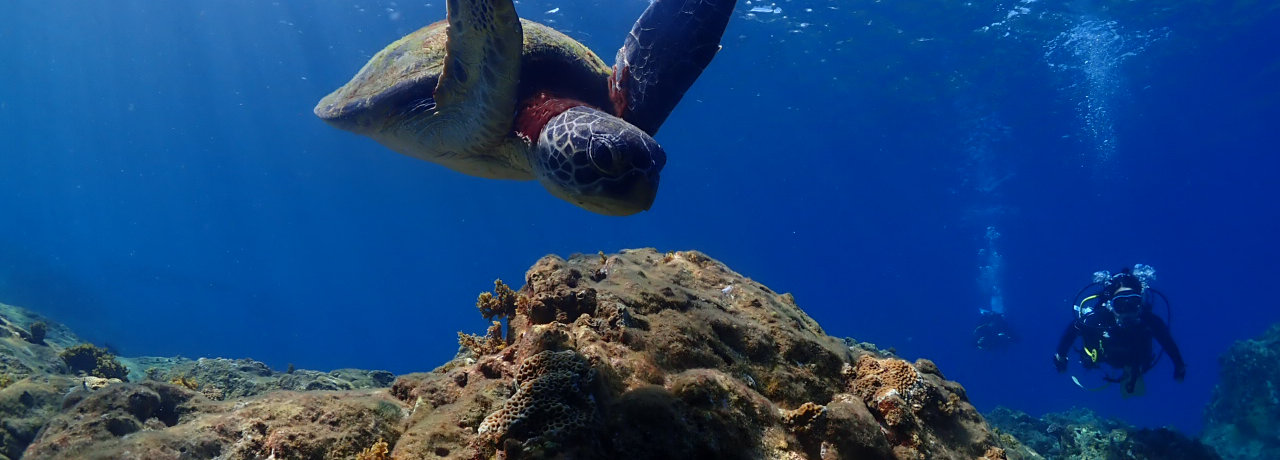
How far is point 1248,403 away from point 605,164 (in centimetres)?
1836

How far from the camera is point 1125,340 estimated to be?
869cm

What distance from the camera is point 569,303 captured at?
2.42 metres

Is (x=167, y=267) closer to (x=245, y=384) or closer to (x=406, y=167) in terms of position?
(x=406, y=167)

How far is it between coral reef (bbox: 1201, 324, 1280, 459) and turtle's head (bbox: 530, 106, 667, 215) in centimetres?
1675

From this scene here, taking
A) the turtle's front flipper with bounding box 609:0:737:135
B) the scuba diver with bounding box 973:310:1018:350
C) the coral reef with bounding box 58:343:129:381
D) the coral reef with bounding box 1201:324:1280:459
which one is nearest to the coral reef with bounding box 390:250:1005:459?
the turtle's front flipper with bounding box 609:0:737:135

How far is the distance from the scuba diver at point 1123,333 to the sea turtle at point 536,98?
8.57 metres

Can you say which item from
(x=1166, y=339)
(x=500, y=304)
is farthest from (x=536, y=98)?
(x=1166, y=339)

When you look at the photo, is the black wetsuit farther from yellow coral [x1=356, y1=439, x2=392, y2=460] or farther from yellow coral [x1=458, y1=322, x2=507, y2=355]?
yellow coral [x1=356, y1=439, x2=392, y2=460]

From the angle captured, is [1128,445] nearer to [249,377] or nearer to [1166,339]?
[1166,339]

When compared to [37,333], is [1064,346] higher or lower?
higher

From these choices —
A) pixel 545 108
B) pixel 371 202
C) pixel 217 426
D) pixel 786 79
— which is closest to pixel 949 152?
pixel 786 79

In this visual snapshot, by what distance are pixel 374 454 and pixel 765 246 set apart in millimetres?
63257

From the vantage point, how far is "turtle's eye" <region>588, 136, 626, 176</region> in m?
2.54

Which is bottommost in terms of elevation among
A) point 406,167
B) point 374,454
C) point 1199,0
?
point 374,454
